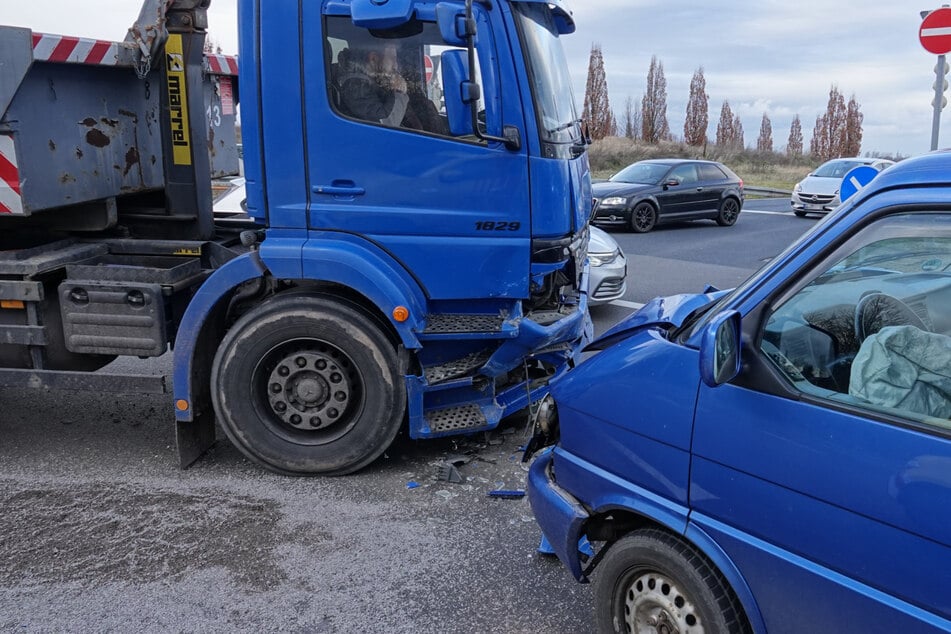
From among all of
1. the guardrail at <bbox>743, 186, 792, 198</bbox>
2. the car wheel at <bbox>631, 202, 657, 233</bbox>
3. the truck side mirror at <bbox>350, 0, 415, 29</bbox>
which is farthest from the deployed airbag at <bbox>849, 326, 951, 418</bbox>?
the guardrail at <bbox>743, 186, 792, 198</bbox>

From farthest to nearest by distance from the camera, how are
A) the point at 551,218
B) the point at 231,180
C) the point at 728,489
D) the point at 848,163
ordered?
1. the point at 848,163
2. the point at 231,180
3. the point at 551,218
4. the point at 728,489

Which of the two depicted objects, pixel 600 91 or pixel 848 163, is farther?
pixel 600 91

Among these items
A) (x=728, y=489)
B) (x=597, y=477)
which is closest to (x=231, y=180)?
(x=597, y=477)

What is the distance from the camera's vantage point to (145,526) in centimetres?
426

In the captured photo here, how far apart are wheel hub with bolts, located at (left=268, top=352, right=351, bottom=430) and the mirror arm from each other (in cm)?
154

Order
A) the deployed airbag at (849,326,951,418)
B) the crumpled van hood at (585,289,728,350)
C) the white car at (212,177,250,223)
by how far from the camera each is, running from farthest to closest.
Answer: the white car at (212,177,250,223) < the crumpled van hood at (585,289,728,350) < the deployed airbag at (849,326,951,418)

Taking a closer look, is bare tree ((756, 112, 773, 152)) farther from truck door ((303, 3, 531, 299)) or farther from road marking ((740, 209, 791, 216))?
truck door ((303, 3, 531, 299))

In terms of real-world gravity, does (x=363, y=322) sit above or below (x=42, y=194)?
below

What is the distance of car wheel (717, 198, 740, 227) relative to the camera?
1845 cm

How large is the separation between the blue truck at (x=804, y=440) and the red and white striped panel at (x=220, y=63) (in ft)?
14.0

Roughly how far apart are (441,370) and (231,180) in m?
2.63

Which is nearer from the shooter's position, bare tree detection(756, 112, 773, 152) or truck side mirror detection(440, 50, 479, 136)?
truck side mirror detection(440, 50, 479, 136)

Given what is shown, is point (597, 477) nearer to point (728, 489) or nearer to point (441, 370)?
point (728, 489)

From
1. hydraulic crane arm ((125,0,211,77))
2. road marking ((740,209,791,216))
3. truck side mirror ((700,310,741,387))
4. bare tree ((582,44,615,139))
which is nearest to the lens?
truck side mirror ((700,310,741,387))
